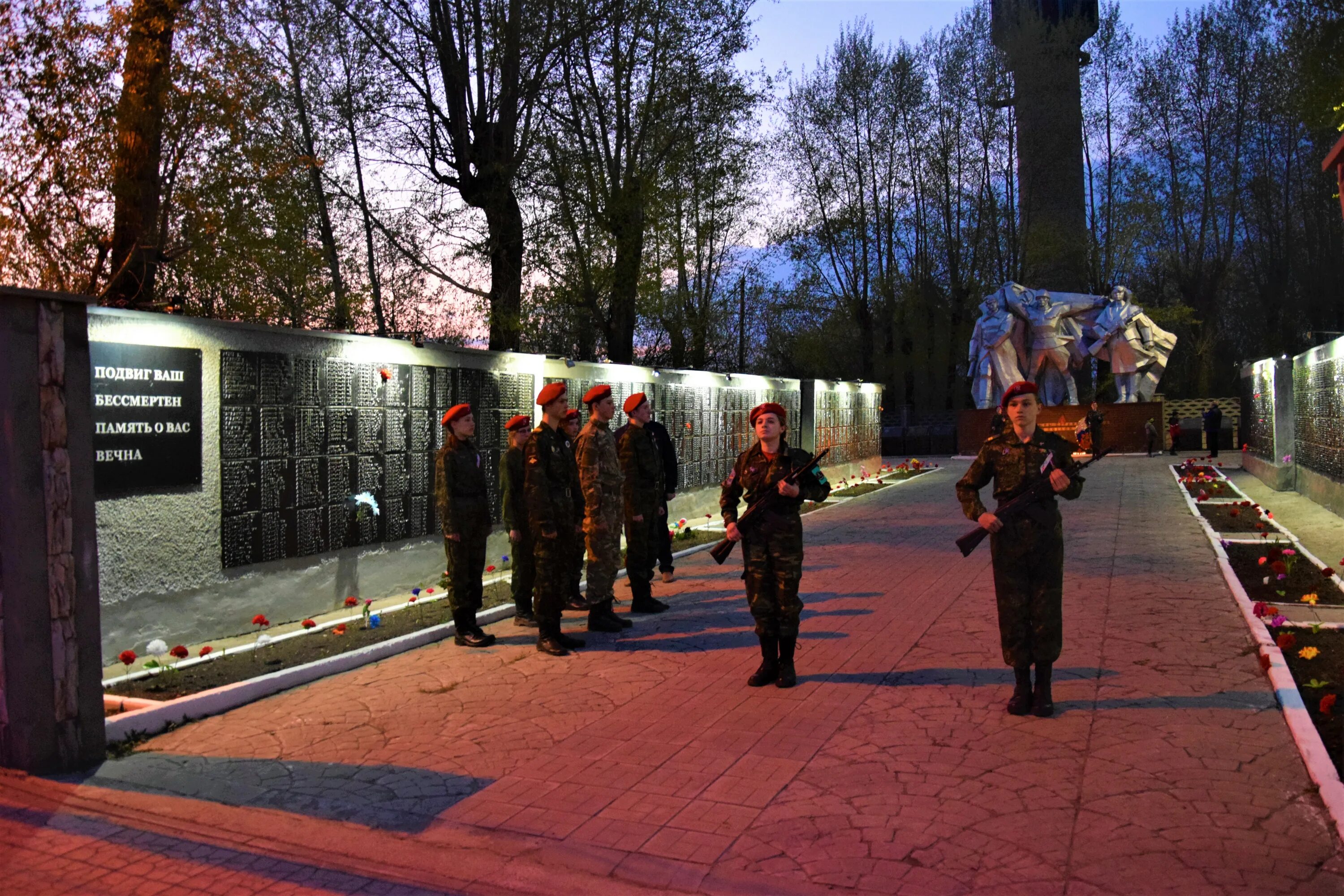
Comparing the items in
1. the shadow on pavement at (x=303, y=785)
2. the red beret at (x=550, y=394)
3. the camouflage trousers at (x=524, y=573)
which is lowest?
the shadow on pavement at (x=303, y=785)

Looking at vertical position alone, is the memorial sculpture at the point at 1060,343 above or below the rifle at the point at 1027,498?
above

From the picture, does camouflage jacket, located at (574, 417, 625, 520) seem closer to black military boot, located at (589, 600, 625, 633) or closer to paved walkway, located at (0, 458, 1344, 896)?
black military boot, located at (589, 600, 625, 633)

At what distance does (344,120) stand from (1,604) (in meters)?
15.7

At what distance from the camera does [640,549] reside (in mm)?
8930

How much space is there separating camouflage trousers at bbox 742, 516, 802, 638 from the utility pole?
22.7m

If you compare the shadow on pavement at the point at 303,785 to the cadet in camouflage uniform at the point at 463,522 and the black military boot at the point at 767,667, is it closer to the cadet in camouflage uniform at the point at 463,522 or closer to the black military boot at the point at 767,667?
the black military boot at the point at 767,667

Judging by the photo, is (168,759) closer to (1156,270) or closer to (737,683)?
(737,683)

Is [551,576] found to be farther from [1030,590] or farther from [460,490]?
[1030,590]

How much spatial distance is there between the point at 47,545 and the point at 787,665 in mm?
4046

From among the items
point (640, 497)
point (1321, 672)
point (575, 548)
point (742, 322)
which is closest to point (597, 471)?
point (575, 548)

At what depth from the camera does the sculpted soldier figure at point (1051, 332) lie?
112ft

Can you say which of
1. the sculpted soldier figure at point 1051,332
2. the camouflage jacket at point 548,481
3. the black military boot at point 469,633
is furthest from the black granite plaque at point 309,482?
the sculpted soldier figure at point 1051,332

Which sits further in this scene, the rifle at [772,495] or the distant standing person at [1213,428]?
the distant standing person at [1213,428]

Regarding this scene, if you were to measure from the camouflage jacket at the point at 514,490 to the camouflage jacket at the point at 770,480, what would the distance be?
1925 millimetres
